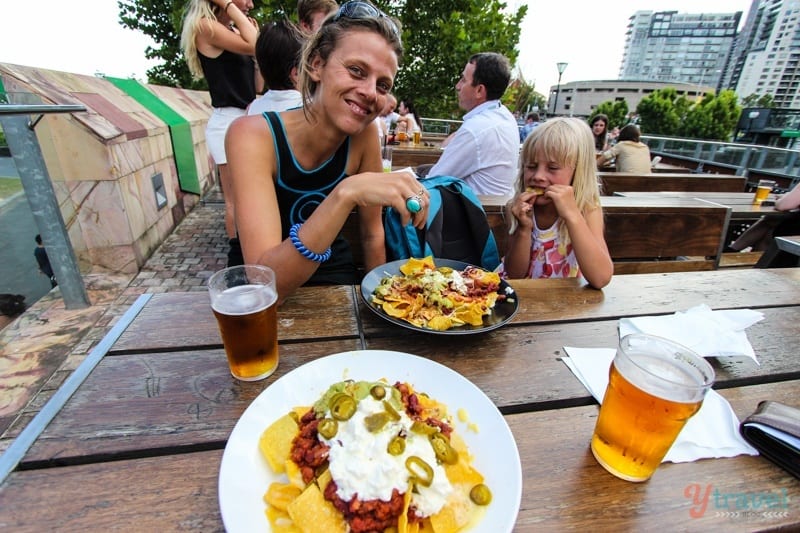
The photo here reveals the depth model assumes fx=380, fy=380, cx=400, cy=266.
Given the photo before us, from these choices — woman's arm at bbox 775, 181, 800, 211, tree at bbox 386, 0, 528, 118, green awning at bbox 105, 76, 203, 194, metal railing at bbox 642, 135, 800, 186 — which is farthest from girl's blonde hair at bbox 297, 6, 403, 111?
tree at bbox 386, 0, 528, 118

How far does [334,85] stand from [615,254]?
2157mm

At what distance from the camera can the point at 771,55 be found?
87.8m

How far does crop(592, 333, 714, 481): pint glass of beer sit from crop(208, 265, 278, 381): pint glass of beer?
780 mm

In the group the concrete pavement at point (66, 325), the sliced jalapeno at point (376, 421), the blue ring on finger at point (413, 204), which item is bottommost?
the concrete pavement at point (66, 325)

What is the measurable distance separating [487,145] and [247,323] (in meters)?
2.64

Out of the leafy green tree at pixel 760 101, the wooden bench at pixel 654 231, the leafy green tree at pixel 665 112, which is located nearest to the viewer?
the wooden bench at pixel 654 231

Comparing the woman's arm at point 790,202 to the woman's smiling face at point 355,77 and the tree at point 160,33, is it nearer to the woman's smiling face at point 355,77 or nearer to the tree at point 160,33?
the woman's smiling face at point 355,77

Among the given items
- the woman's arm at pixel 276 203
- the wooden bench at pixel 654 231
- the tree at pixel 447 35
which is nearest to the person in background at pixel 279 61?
the woman's arm at pixel 276 203

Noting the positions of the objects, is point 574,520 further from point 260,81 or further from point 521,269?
point 260,81

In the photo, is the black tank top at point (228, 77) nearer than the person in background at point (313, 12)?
No

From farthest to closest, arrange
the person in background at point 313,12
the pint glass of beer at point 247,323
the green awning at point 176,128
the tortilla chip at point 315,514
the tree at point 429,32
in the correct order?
the tree at point 429,32, the green awning at point 176,128, the person in background at point 313,12, the pint glass of beer at point 247,323, the tortilla chip at point 315,514

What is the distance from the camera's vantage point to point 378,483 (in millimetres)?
598

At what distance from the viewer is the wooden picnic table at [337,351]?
2.15ft

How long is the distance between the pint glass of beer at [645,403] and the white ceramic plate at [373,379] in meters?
0.23
